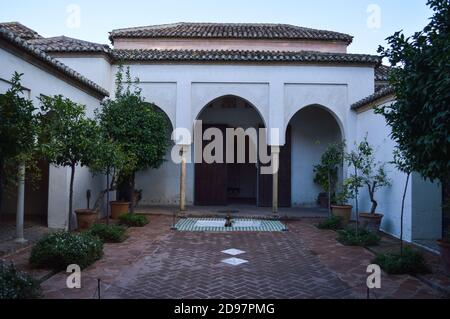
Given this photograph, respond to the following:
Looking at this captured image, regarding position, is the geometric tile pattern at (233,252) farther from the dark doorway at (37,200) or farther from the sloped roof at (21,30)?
the sloped roof at (21,30)

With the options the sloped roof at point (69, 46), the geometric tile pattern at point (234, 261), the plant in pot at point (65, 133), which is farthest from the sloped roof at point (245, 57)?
the geometric tile pattern at point (234, 261)

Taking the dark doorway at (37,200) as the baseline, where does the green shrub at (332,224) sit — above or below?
below

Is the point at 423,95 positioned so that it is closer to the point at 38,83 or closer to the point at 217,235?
the point at 217,235

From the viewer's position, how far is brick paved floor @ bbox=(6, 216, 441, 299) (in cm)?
502

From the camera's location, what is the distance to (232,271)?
607cm

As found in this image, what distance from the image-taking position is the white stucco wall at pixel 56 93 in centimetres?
740

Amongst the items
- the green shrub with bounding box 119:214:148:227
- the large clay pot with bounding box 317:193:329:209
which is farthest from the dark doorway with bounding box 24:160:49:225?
the large clay pot with bounding box 317:193:329:209

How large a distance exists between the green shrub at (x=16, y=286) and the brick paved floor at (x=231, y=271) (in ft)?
1.25

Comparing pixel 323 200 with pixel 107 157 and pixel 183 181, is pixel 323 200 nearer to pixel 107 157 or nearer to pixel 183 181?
pixel 183 181

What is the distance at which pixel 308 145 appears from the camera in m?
14.6

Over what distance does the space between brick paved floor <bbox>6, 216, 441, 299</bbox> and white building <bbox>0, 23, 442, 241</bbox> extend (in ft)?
8.07

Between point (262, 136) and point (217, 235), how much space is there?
20.6ft

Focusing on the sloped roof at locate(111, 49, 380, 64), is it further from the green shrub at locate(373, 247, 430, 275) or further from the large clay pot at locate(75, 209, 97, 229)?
the green shrub at locate(373, 247, 430, 275)

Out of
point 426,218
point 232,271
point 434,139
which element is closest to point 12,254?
point 232,271
